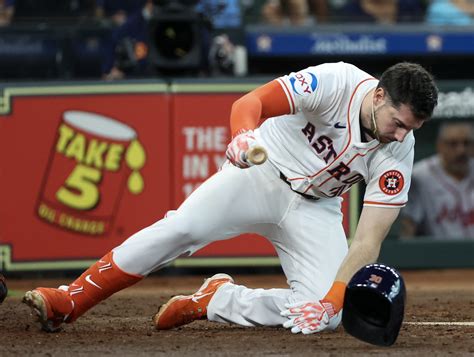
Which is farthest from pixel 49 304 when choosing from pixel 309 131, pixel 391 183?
pixel 391 183

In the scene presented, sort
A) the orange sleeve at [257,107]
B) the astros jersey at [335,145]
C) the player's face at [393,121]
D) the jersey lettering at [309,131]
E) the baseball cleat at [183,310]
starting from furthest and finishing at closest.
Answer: the baseball cleat at [183,310] < the jersey lettering at [309,131] < the astros jersey at [335,145] < the player's face at [393,121] < the orange sleeve at [257,107]

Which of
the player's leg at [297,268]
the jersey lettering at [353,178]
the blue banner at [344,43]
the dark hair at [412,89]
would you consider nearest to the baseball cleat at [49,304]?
the player's leg at [297,268]

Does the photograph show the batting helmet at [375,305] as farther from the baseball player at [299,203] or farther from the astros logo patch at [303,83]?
the astros logo patch at [303,83]

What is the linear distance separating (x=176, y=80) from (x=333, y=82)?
154 inches

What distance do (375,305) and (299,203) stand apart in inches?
30.8

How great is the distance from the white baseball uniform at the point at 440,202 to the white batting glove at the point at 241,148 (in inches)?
193

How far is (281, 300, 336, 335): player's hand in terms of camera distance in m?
5.73

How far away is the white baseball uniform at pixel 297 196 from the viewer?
18.9 ft

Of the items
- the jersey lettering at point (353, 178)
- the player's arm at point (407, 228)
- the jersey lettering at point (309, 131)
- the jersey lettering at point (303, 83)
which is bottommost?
the player's arm at point (407, 228)

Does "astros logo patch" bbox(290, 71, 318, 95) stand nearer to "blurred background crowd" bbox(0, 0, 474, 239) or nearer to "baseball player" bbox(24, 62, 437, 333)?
"baseball player" bbox(24, 62, 437, 333)

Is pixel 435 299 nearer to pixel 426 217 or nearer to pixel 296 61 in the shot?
pixel 426 217

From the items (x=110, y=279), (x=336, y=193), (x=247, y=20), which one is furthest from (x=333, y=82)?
(x=247, y=20)

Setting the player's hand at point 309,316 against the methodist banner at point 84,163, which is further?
the methodist banner at point 84,163

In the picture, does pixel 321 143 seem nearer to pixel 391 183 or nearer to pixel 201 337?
pixel 391 183
